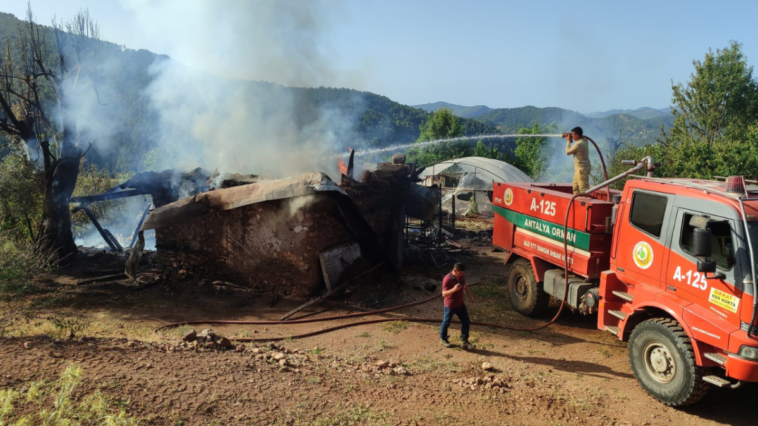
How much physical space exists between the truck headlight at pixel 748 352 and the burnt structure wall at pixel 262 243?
24.2 feet

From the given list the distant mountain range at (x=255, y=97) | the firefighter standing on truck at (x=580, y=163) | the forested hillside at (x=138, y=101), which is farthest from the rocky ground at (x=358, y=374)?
the distant mountain range at (x=255, y=97)

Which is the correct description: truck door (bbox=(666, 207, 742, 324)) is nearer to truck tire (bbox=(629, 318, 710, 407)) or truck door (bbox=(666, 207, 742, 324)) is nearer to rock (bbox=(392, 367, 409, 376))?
truck tire (bbox=(629, 318, 710, 407))

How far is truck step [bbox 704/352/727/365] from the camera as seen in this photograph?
478 cm

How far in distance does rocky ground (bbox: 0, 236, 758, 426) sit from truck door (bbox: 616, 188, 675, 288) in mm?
1613

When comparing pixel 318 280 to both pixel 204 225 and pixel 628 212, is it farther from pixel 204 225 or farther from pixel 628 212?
pixel 628 212

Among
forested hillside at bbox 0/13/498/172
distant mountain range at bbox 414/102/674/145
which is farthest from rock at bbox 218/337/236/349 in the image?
distant mountain range at bbox 414/102/674/145

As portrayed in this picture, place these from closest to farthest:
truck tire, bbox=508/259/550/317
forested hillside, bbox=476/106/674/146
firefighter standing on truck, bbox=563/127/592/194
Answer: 1. firefighter standing on truck, bbox=563/127/592/194
2. truck tire, bbox=508/259/550/317
3. forested hillside, bbox=476/106/674/146

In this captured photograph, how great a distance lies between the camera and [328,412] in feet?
15.9

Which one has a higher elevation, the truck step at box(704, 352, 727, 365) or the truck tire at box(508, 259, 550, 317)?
the truck step at box(704, 352, 727, 365)

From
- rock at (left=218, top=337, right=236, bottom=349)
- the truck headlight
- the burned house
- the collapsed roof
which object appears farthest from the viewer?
the collapsed roof

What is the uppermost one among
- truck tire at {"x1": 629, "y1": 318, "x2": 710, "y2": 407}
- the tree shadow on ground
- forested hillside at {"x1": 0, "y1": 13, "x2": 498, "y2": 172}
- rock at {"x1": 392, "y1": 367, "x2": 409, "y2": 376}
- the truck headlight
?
forested hillside at {"x1": 0, "y1": 13, "x2": 498, "y2": 172}

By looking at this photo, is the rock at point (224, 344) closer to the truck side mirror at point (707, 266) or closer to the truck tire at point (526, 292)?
the truck tire at point (526, 292)

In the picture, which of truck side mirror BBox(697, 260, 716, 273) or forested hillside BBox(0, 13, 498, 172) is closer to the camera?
truck side mirror BBox(697, 260, 716, 273)

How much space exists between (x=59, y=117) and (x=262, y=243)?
1014 centimetres
